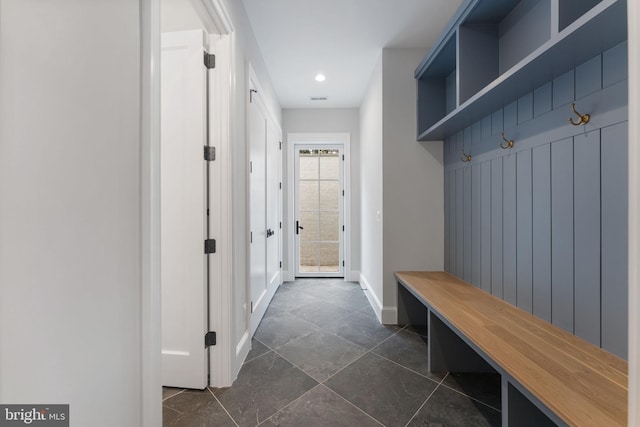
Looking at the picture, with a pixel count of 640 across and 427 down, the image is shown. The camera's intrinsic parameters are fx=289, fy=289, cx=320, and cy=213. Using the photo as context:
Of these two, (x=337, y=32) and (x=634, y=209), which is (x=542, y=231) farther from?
(x=337, y=32)

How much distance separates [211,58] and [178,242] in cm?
116

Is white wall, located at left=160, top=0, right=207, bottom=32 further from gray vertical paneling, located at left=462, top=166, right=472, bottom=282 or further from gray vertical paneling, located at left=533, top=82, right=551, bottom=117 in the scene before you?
gray vertical paneling, located at left=462, top=166, right=472, bottom=282

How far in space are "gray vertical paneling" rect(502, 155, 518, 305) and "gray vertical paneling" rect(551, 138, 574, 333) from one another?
289 millimetres

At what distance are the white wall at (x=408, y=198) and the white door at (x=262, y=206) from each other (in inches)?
47.7

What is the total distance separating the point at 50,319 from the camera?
651 millimetres

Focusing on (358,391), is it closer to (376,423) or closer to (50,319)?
(376,423)

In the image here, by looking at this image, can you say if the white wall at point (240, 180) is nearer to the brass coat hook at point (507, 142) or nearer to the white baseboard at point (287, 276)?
the brass coat hook at point (507, 142)

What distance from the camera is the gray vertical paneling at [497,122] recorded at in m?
1.86

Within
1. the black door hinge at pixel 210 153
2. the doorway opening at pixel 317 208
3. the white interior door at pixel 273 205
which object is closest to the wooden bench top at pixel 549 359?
the black door hinge at pixel 210 153

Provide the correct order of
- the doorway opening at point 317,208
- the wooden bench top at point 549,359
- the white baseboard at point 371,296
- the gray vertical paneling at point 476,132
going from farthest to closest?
the doorway opening at point 317,208 < the white baseboard at point 371,296 < the gray vertical paneling at point 476,132 < the wooden bench top at point 549,359

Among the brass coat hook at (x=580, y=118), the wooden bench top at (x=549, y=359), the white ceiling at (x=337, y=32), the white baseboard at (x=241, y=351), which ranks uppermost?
the white ceiling at (x=337, y=32)

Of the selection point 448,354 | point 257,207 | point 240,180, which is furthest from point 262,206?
point 448,354

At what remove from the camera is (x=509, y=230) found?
1.80m

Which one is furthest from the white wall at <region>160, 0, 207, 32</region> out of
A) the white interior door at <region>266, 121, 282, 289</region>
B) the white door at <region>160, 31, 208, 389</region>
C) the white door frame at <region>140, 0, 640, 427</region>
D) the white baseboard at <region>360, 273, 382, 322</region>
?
the white baseboard at <region>360, 273, 382, 322</region>
